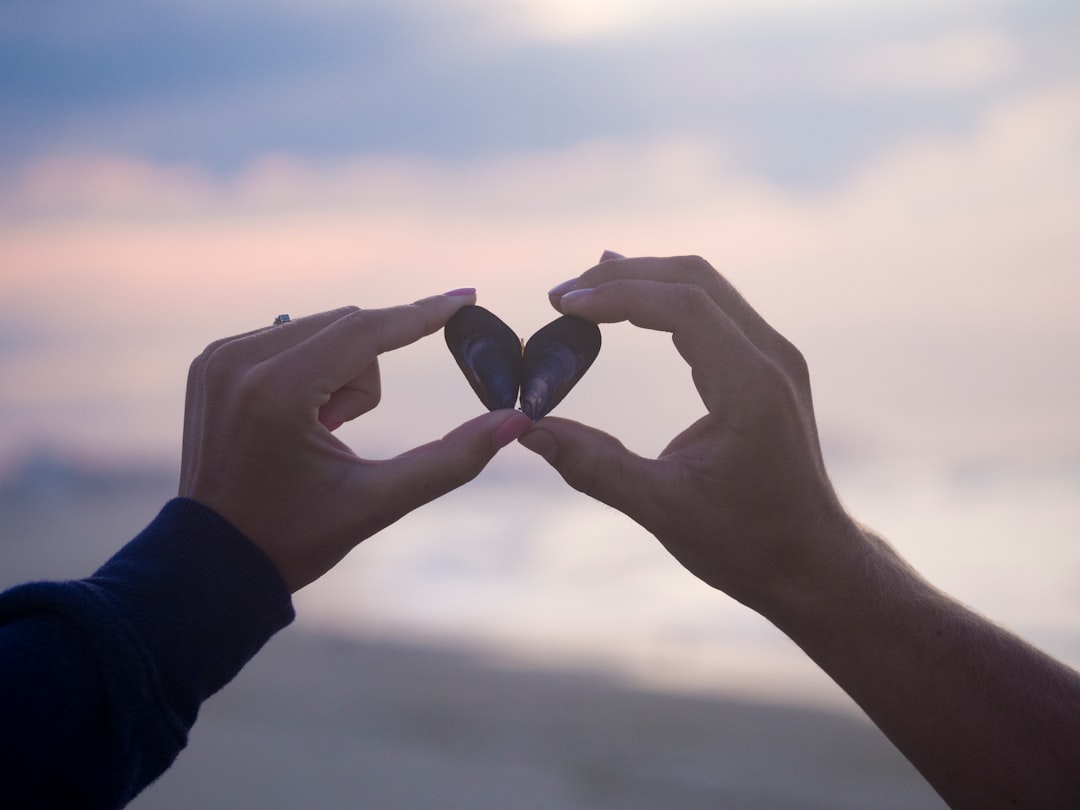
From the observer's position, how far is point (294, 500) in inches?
109

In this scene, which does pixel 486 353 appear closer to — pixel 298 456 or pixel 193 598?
pixel 298 456

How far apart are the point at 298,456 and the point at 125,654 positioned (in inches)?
28.2

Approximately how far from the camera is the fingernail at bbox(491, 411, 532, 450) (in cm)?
300

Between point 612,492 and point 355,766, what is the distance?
236 inches

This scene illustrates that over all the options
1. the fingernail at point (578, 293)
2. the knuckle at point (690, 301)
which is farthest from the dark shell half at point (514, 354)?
the knuckle at point (690, 301)

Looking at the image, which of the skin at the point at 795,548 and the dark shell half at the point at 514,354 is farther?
the dark shell half at the point at 514,354

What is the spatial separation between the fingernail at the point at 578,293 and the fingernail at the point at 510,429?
0.38m

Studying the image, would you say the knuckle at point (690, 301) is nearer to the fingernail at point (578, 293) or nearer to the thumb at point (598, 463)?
the fingernail at point (578, 293)

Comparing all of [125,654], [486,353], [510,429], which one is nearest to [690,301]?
[510,429]

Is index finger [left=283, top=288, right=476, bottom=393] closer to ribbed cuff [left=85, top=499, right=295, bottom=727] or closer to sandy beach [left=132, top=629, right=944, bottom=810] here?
ribbed cuff [left=85, top=499, right=295, bottom=727]

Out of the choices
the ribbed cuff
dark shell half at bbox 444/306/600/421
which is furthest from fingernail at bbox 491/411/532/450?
the ribbed cuff

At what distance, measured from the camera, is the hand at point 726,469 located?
284cm

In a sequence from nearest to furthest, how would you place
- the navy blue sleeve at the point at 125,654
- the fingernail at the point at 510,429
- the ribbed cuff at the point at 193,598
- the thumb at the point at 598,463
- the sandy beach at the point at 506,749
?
Answer: the navy blue sleeve at the point at 125,654 → the ribbed cuff at the point at 193,598 → the thumb at the point at 598,463 → the fingernail at the point at 510,429 → the sandy beach at the point at 506,749

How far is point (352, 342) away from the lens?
9.39 ft
